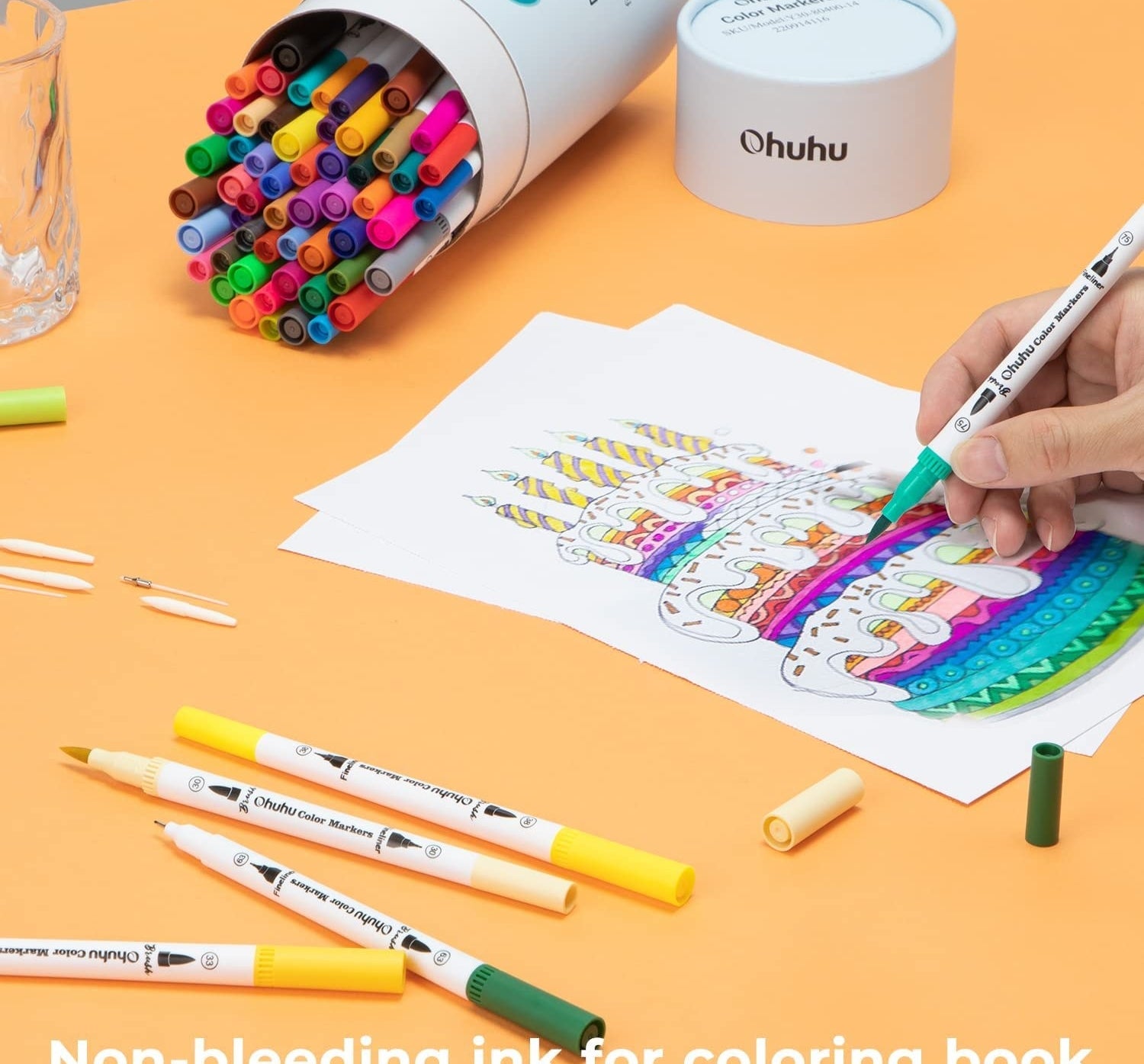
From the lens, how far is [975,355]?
0.82 metres

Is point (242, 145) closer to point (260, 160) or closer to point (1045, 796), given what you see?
point (260, 160)

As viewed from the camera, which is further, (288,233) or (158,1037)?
(288,233)

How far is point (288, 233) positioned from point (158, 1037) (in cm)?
50

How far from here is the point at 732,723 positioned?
A: 2.24 feet

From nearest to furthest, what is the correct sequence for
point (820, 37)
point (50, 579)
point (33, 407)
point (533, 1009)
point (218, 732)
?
point (533, 1009) → point (218, 732) → point (50, 579) → point (33, 407) → point (820, 37)

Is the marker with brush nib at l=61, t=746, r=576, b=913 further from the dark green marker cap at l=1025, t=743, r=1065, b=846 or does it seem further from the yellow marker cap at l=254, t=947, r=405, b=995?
the dark green marker cap at l=1025, t=743, r=1065, b=846

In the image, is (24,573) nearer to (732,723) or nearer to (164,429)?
(164,429)

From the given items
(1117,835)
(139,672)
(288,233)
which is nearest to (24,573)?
(139,672)

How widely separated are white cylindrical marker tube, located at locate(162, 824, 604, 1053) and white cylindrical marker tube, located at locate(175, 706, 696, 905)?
0.04 meters

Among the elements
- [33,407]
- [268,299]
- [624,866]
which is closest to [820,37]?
[268,299]

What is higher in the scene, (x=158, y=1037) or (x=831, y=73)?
(x=831, y=73)

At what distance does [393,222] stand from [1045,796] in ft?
1.61

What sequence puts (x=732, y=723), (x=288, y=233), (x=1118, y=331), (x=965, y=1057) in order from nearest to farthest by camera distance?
(x=965, y=1057), (x=732, y=723), (x=1118, y=331), (x=288, y=233)

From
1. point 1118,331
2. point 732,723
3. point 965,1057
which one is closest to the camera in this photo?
point 965,1057
